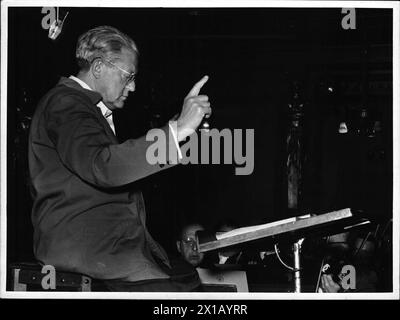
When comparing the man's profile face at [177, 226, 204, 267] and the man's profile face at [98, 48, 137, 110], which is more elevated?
the man's profile face at [98, 48, 137, 110]

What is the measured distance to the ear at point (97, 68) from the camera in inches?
105

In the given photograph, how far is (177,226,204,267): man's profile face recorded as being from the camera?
2.79m

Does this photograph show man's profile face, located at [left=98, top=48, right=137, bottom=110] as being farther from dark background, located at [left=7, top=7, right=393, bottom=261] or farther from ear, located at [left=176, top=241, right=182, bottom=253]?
ear, located at [left=176, top=241, right=182, bottom=253]

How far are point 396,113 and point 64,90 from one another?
1627 mm

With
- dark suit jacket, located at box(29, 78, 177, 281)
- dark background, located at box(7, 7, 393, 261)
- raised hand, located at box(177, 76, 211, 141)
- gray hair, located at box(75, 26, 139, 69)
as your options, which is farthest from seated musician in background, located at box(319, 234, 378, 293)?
gray hair, located at box(75, 26, 139, 69)

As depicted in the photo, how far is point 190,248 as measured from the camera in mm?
2891

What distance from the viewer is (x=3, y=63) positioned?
10.1 ft

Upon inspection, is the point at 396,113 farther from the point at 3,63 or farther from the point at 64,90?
the point at 3,63

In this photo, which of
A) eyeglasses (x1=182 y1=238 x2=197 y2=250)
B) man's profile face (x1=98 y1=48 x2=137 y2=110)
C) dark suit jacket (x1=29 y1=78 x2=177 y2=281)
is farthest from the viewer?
eyeglasses (x1=182 y1=238 x2=197 y2=250)

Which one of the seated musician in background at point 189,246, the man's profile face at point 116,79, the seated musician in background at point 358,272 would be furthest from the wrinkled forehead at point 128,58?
the seated musician in background at point 358,272

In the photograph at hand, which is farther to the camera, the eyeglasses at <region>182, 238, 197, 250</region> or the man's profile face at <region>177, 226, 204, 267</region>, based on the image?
the eyeglasses at <region>182, 238, 197, 250</region>

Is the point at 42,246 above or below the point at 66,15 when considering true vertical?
below

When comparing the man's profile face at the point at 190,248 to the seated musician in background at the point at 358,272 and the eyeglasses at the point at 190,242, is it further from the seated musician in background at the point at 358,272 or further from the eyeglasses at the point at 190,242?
the seated musician in background at the point at 358,272
